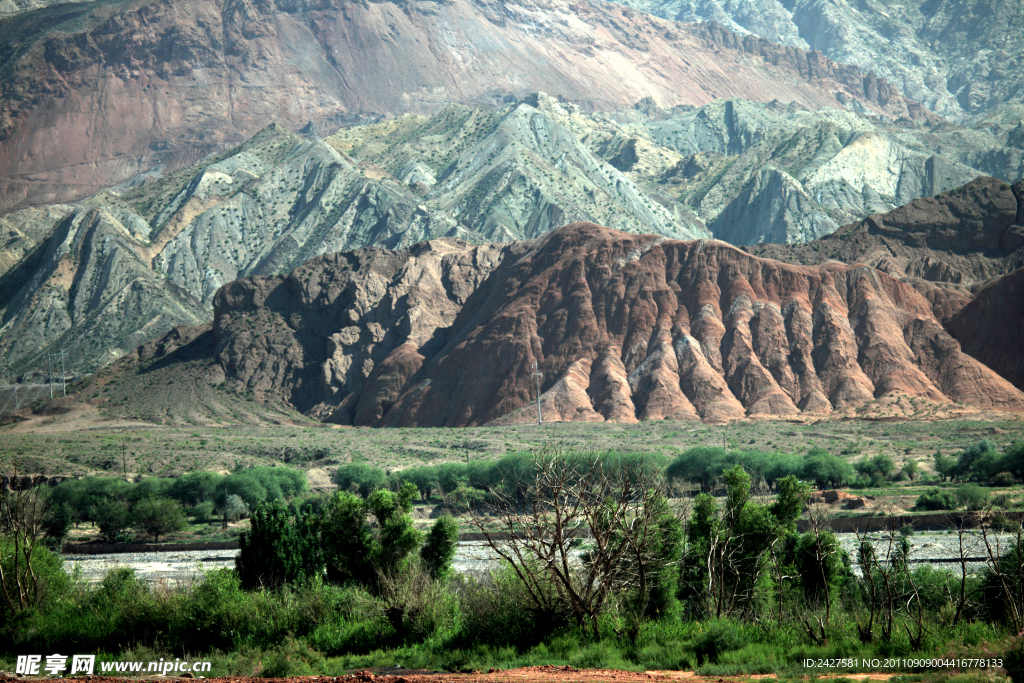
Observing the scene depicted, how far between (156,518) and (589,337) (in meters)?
57.4

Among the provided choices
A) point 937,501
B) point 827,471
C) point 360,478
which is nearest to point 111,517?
point 360,478

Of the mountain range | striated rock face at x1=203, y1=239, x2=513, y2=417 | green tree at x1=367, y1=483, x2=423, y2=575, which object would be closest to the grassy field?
the mountain range

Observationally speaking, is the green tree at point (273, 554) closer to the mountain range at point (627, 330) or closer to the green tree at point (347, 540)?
the green tree at point (347, 540)

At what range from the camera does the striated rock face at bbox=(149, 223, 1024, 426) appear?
356ft

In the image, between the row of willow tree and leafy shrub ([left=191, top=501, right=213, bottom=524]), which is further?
leafy shrub ([left=191, top=501, right=213, bottom=524])

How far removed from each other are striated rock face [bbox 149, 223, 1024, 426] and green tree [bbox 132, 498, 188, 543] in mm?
39400

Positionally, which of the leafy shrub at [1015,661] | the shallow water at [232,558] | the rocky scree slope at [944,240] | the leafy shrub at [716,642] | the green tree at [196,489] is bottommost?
the shallow water at [232,558]

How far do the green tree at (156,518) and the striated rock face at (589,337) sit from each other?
39.4 m

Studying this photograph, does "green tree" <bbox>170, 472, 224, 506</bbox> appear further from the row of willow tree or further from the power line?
the row of willow tree

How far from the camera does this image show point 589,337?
11975cm

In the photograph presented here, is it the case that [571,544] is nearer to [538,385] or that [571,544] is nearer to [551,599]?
[551,599]

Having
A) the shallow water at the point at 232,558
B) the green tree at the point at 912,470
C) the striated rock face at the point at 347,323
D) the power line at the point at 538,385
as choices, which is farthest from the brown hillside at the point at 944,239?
the shallow water at the point at 232,558

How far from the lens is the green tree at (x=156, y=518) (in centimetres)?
8106

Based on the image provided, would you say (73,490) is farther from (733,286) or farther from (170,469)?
(733,286)
